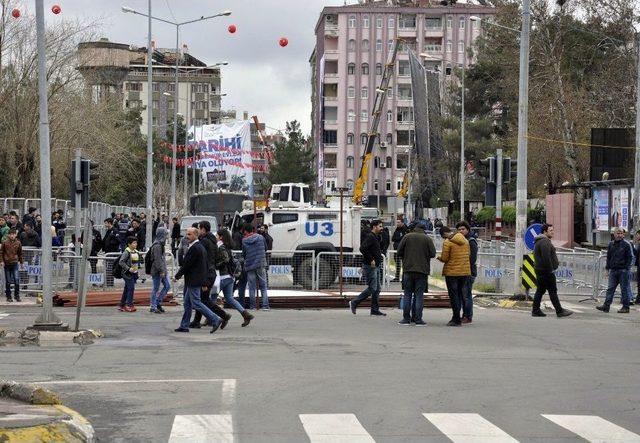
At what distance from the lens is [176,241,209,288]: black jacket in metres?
17.8

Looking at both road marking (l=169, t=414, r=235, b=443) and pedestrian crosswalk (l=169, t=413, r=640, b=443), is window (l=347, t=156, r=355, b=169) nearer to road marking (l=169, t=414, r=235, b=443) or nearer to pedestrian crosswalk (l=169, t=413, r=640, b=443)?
pedestrian crosswalk (l=169, t=413, r=640, b=443)

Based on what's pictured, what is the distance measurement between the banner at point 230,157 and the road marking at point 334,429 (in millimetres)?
45509

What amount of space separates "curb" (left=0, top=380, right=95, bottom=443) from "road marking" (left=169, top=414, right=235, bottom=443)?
72 centimetres

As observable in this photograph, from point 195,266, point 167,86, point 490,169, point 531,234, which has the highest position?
point 167,86

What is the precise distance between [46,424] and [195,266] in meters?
9.52

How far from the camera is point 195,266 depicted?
1778cm

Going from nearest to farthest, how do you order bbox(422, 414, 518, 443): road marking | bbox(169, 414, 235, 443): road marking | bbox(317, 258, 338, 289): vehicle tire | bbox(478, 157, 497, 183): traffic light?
bbox(169, 414, 235, 443): road marking → bbox(422, 414, 518, 443): road marking → bbox(478, 157, 497, 183): traffic light → bbox(317, 258, 338, 289): vehicle tire

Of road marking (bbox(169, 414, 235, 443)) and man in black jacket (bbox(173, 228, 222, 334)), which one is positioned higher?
man in black jacket (bbox(173, 228, 222, 334))

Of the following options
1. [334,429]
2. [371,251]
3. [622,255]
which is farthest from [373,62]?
[334,429]

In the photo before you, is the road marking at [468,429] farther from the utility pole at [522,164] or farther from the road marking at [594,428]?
the utility pole at [522,164]

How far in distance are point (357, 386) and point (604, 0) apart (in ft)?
135

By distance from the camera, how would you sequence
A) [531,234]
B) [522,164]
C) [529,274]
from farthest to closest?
[522,164], [529,274], [531,234]

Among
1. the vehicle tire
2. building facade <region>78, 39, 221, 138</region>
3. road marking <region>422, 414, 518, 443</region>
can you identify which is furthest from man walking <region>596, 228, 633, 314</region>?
building facade <region>78, 39, 221, 138</region>

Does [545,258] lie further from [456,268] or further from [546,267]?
[456,268]
